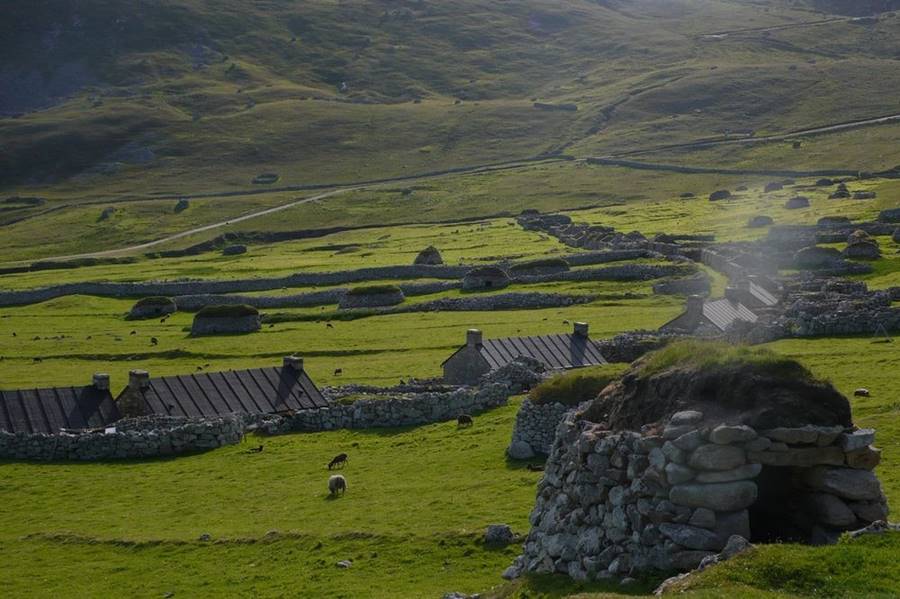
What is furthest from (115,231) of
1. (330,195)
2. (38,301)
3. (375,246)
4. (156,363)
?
(156,363)

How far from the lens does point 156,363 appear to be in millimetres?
68438

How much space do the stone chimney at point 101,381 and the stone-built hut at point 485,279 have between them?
46.5 meters

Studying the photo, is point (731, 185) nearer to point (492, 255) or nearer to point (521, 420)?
point (492, 255)

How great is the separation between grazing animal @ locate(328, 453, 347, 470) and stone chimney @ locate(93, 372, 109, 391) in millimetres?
14403

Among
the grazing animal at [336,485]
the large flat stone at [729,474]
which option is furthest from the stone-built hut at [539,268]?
the large flat stone at [729,474]

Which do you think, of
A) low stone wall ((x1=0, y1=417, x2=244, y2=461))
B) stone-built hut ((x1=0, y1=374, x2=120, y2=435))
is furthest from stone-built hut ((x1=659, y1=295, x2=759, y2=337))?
stone-built hut ((x1=0, y1=374, x2=120, y2=435))

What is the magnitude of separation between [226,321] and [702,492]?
6680 centimetres

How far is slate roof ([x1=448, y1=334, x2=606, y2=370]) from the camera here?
51062 millimetres

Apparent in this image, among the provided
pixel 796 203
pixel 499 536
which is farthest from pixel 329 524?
pixel 796 203

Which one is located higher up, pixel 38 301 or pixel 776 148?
pixel 776 148

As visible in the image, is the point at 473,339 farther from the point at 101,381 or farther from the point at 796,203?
the point at 796,203

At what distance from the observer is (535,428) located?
3419 cm

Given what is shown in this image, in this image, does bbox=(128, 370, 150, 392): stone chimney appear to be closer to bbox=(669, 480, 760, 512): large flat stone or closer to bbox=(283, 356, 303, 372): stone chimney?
bbox=(283, 356, 303, 372): stone chimney

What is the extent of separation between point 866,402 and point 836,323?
64.2ft
